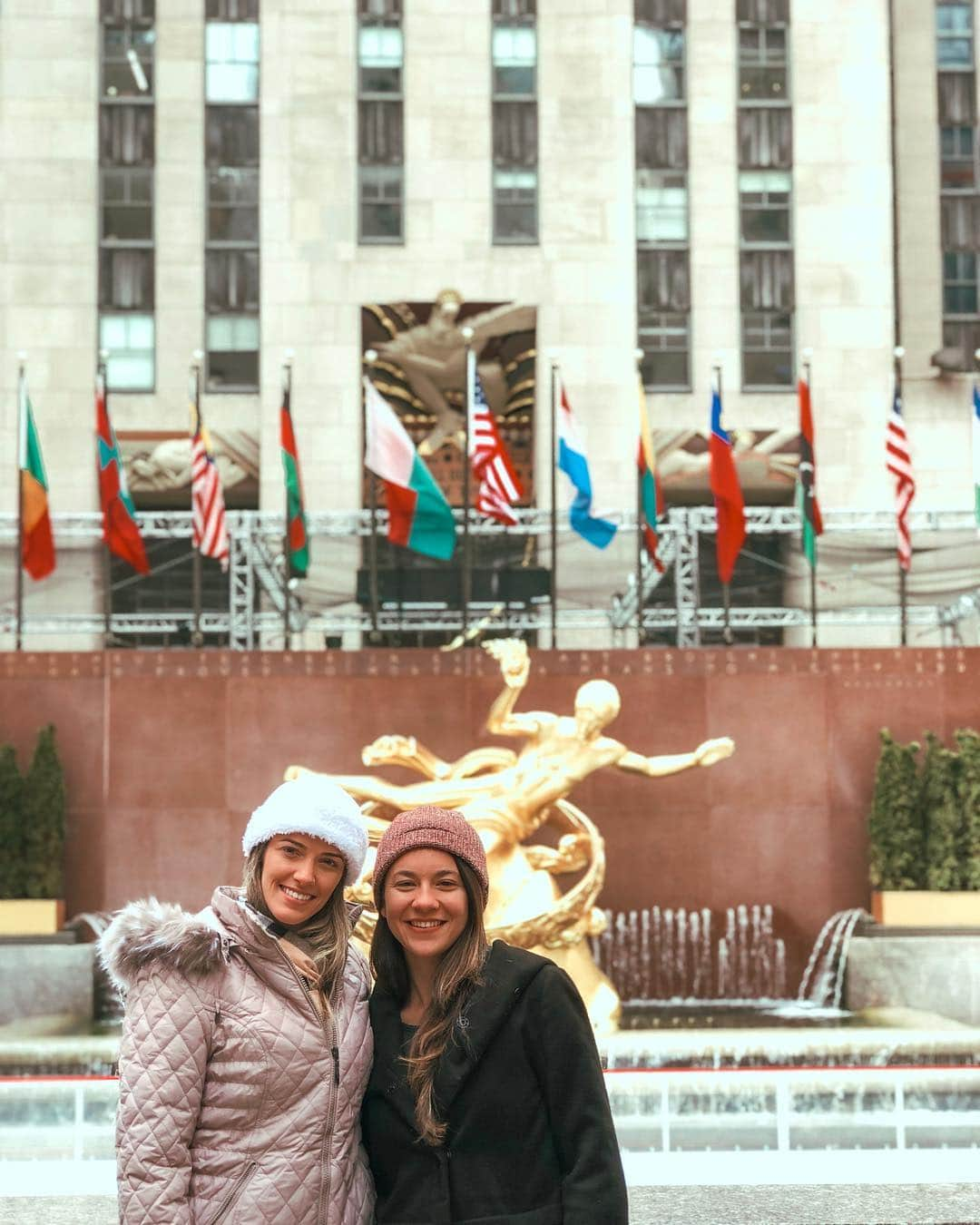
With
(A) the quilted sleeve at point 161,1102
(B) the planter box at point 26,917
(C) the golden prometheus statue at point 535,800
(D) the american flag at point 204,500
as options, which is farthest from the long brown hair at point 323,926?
(D) the american flag at point 204,500

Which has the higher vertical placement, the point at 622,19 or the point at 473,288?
the point at 622,19

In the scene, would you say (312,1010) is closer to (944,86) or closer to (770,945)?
(770,945)

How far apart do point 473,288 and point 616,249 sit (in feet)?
8.17

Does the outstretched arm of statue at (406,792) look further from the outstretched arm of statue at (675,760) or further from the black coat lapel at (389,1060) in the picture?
the black coat lapel at (389,1060)

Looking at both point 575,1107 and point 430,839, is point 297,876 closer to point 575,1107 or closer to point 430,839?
point 430,839

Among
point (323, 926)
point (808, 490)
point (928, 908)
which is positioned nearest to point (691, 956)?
point (928, 908)

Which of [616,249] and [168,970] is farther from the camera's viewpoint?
[616,249]

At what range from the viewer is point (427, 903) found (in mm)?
3994

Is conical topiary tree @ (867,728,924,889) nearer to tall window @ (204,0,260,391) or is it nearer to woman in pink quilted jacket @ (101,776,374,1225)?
woman in pink quilted jacket @ (101,776,374,1225)

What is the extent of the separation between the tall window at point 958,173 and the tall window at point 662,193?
16.2 ft

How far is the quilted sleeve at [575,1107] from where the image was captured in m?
3.85

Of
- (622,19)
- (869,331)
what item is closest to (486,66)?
(622,19)

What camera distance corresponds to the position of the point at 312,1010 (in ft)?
12.9

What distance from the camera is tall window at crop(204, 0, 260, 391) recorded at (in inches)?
1193
